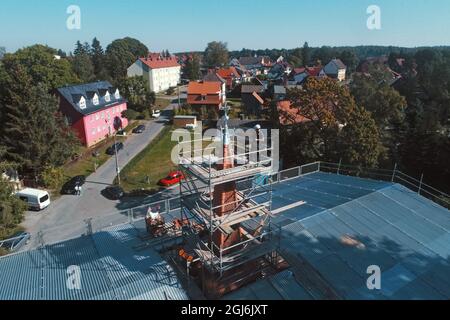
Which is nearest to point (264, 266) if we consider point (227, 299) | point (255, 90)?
point (227, 299)

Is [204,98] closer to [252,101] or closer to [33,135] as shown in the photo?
[252,101]

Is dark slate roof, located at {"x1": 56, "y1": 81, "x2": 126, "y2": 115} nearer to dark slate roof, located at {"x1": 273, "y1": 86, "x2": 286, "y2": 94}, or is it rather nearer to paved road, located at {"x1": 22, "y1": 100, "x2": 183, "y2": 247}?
paved road, located at {"x1": 22, "y1": 100, "x2": 183, "y2": 247}

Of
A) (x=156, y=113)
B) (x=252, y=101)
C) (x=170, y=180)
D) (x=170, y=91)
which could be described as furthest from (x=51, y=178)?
(x=170, y=91)

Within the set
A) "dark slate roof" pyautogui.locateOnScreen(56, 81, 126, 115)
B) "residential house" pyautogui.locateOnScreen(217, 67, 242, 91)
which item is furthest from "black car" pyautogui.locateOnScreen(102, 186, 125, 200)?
"residential house" pyautogui.locateOnScreen(217, 67, 242, 91)

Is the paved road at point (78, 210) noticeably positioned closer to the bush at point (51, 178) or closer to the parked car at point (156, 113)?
the bush at point (51, 178)
